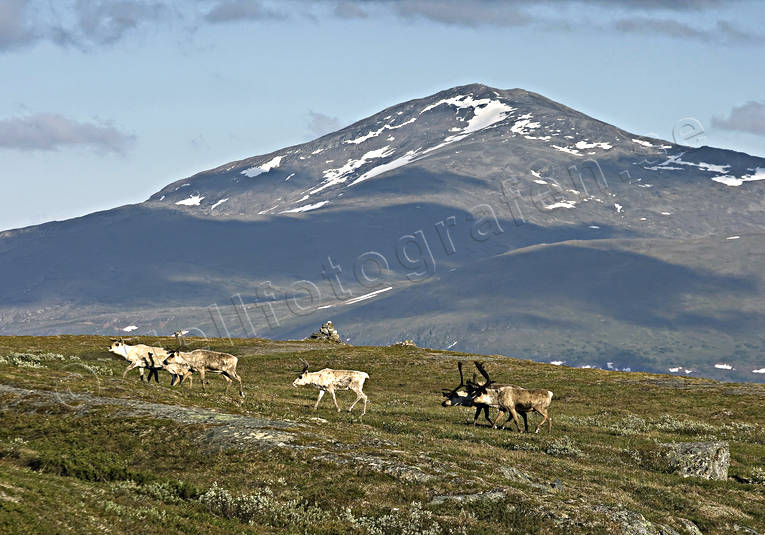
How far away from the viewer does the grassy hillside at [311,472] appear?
21.2m

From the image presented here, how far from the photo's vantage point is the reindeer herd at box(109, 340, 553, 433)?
41.2m

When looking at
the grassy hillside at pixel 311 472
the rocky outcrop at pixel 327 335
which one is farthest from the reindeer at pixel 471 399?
the rocky outcrop at pixel 327 335

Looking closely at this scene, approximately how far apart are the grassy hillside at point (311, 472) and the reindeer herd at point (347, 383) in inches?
51.3

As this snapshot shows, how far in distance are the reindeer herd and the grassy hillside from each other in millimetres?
1302

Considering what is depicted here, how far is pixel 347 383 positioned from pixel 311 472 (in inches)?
723

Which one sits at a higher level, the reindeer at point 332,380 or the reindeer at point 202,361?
the reindeer at point 202,361

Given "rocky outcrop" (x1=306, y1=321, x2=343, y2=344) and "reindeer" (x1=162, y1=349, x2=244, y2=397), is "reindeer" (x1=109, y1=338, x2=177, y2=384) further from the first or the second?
"rocky outcrop" (x1=306, y1=321, x2=343, y2=344)

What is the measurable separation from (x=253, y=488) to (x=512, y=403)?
65.5ft

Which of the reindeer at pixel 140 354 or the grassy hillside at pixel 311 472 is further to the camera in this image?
the reindeer at pixel 140 354

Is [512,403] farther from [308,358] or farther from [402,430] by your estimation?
[308,358]

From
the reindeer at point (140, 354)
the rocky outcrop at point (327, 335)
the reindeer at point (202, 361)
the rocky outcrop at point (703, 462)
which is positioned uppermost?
the reindeer at point (140, 354)

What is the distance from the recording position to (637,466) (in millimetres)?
35000

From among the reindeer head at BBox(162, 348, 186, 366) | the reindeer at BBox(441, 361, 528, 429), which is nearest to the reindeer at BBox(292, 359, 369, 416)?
the reindeer at BBox(441, 361, 528, 429)

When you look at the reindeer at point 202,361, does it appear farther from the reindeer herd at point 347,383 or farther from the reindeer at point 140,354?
the reindeer at point 140,354
